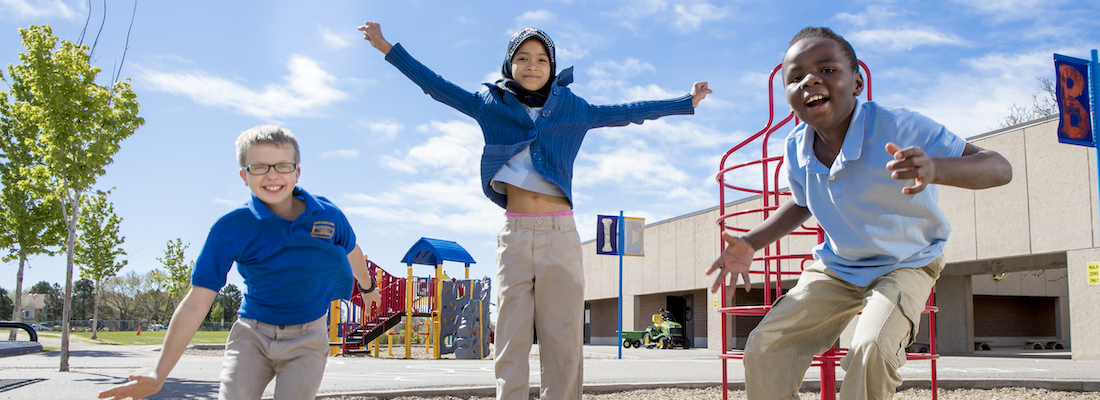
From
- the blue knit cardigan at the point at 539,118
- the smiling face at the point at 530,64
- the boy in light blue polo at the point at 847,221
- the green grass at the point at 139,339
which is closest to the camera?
the boy in light blue polo at the point at 847,221

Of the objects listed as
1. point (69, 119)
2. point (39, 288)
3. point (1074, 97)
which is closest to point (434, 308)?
point (69, 119)

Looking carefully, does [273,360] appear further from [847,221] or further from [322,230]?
[847,221]

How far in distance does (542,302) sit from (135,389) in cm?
155

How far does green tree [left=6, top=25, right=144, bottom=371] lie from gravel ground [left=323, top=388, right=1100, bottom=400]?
7.22 metres

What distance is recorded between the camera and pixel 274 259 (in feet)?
8.79

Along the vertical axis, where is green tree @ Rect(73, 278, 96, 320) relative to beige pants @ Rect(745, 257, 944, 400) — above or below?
below

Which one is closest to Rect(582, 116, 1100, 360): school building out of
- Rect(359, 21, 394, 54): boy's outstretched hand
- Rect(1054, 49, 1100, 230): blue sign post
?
Rect(359, 21, 394, 54): boy's outstretched hand

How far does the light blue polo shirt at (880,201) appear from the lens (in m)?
2.44

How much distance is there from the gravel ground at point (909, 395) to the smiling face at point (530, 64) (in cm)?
316

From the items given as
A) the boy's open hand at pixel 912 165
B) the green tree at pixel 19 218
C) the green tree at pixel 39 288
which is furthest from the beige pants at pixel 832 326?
the green tree at pixel 39 288

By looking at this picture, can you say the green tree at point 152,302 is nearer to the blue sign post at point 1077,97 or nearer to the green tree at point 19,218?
the green tree at point 19,218

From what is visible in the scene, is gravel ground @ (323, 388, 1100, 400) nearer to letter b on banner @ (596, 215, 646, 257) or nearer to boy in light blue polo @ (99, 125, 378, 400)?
boy in light blue polo @ (99, 125, 378, 400)

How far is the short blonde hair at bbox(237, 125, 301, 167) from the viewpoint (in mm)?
2697

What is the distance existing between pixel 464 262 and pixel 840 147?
1458 centimetres
